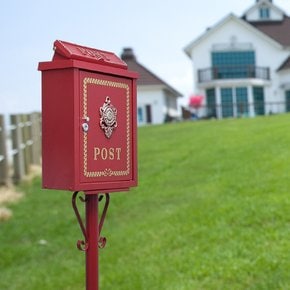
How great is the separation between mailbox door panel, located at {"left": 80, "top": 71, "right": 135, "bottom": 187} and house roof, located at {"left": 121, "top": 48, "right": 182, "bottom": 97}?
3196 cm

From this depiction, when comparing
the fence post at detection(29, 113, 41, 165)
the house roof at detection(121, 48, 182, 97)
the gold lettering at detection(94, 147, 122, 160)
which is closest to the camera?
the gold lettering at detection(94, 147, 122, 160)

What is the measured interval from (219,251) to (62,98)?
9.75ft

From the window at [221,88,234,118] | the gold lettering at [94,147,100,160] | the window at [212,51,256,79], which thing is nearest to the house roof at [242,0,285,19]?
the window at [212,51,256,79]

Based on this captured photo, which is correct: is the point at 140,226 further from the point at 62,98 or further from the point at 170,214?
the point at 62,98

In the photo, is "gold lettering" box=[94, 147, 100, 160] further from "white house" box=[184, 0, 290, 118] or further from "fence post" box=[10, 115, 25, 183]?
"white house" box=[184, 0, 290, 118]

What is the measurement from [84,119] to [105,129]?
5.5 inches

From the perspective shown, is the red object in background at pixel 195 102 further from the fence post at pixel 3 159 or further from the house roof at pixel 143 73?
the fence post at pixel 3 159

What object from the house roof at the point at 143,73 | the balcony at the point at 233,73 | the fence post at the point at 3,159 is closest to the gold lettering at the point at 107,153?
the fence post at the point at 3,159

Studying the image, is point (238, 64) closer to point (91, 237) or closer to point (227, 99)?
point (227, 99)

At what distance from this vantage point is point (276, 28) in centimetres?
3847

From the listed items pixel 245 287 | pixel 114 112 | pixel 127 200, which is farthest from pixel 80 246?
pixel 127 200

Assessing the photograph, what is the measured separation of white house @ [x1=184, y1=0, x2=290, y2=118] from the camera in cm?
3494

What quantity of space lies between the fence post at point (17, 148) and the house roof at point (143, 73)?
71.9 ft

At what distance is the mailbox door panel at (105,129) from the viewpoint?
2604mm
